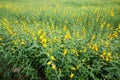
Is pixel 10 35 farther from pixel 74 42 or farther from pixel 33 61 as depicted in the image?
pixel 74 42

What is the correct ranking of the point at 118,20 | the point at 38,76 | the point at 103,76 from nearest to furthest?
the point at 103,76, the point at 38,76, the point at 118,20

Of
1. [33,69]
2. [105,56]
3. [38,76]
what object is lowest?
[38,76]

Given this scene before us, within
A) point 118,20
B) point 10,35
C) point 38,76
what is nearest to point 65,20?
point 118,20

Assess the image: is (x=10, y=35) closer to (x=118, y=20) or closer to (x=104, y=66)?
(x=104, y=66)

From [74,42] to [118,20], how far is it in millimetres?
2464

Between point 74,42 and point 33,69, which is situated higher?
point 74,42

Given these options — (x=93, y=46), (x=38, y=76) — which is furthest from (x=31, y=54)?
(x=93, y=46)

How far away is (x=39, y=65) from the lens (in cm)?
334

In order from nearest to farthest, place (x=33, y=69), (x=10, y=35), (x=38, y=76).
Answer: (x=33, y=69), (x=38, y=76), (x=10, y=35)

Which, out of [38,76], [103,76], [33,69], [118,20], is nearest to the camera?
[103,76]

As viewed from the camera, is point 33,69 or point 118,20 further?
point 118,20

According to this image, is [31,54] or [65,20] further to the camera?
[65,20]

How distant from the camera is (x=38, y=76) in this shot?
10.9 feet

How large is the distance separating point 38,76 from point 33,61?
1.01 feet
